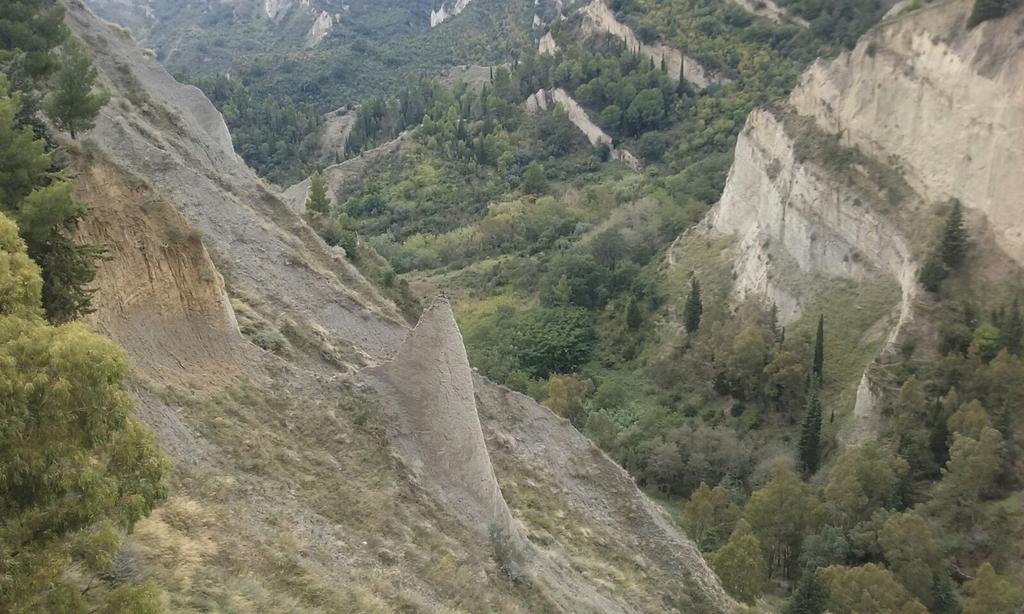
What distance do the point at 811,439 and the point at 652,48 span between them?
2642 inches

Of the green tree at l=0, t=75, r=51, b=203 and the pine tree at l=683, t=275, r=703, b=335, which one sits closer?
the green tree at l=0, t=75, r=51, b=203

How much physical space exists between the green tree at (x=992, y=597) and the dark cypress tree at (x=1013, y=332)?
12283 millimetres

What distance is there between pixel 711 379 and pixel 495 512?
30038mm

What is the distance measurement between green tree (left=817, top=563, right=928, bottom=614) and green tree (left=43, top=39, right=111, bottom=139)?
993 inches

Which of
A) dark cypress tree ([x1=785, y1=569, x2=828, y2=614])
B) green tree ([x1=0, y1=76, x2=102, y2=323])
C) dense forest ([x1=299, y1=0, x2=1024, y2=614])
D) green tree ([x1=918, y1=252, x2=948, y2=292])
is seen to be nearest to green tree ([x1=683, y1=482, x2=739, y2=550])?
dense forest ([x1=299, y1=0, x2=1024, y2=614])

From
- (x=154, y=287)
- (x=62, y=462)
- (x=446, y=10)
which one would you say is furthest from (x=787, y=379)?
(x=446, y=10)

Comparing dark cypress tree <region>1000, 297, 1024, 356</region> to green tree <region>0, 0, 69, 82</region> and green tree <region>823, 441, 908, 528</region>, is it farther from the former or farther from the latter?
green tree <region>0, 0, 69, 82</region>

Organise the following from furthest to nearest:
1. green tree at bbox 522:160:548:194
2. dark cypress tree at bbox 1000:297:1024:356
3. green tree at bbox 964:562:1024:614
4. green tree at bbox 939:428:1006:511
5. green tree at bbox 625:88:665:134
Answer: green tree at bbox 625:88:665:134 < green tree at bbox 522:160:548:194 < dark cypress tree at bbox 1000:297:1024:356 < green tree at bbox 939:428:1006:511 < green tree at bbox 964:562:1024:614

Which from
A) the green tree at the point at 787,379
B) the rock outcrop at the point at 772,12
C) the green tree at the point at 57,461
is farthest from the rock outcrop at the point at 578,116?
the green tree at the point at 57,461

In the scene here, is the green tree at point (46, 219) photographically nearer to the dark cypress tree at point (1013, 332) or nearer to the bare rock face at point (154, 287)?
the bare rock face at point (154, 287)

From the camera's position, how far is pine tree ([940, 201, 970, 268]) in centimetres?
3631

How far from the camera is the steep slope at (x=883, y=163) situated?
122ft

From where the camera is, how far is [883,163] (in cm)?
4294

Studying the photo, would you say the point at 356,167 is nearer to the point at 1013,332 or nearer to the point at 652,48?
the point at 652,48
